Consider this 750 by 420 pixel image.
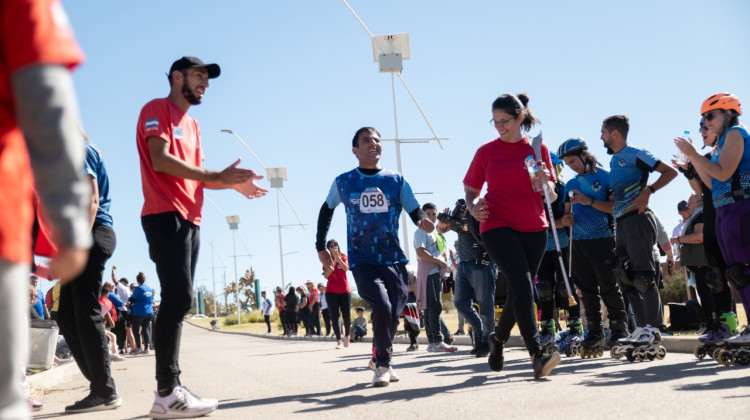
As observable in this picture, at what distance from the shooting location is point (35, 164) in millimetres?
1832

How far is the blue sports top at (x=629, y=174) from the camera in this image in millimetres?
7254

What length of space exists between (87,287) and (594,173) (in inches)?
201

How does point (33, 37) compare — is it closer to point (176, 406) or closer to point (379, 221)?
point (176, 406)

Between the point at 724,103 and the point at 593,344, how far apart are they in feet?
9.26

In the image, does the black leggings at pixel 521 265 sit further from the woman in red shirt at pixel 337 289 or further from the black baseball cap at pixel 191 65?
the woman in red shirt at pixel 337 289

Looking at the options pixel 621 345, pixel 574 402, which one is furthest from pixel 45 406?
pixel 621 345

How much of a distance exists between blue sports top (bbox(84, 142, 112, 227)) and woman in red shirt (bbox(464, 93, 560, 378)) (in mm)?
2742

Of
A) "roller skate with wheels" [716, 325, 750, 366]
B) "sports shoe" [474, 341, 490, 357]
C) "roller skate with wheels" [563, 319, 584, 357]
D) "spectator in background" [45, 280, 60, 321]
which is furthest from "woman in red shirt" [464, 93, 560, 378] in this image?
"spectator in background" [45, 280, 60, 321]

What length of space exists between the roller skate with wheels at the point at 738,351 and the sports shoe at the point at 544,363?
133 cm

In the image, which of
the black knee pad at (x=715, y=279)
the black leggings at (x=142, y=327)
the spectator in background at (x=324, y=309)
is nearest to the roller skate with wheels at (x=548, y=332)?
the black knee pad at (x=715, y=279)

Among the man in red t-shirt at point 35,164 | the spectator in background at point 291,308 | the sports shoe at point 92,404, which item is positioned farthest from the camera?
the spectator in background at point 291,308

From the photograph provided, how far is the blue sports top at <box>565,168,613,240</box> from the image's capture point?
795 cm

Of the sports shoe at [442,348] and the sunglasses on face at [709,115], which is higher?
the sunglasses on face at [709,115]

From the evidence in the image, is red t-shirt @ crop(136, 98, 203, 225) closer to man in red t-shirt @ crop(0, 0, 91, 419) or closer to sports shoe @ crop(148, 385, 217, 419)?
sports shoe @ crop(148, 385, 217, 419)
